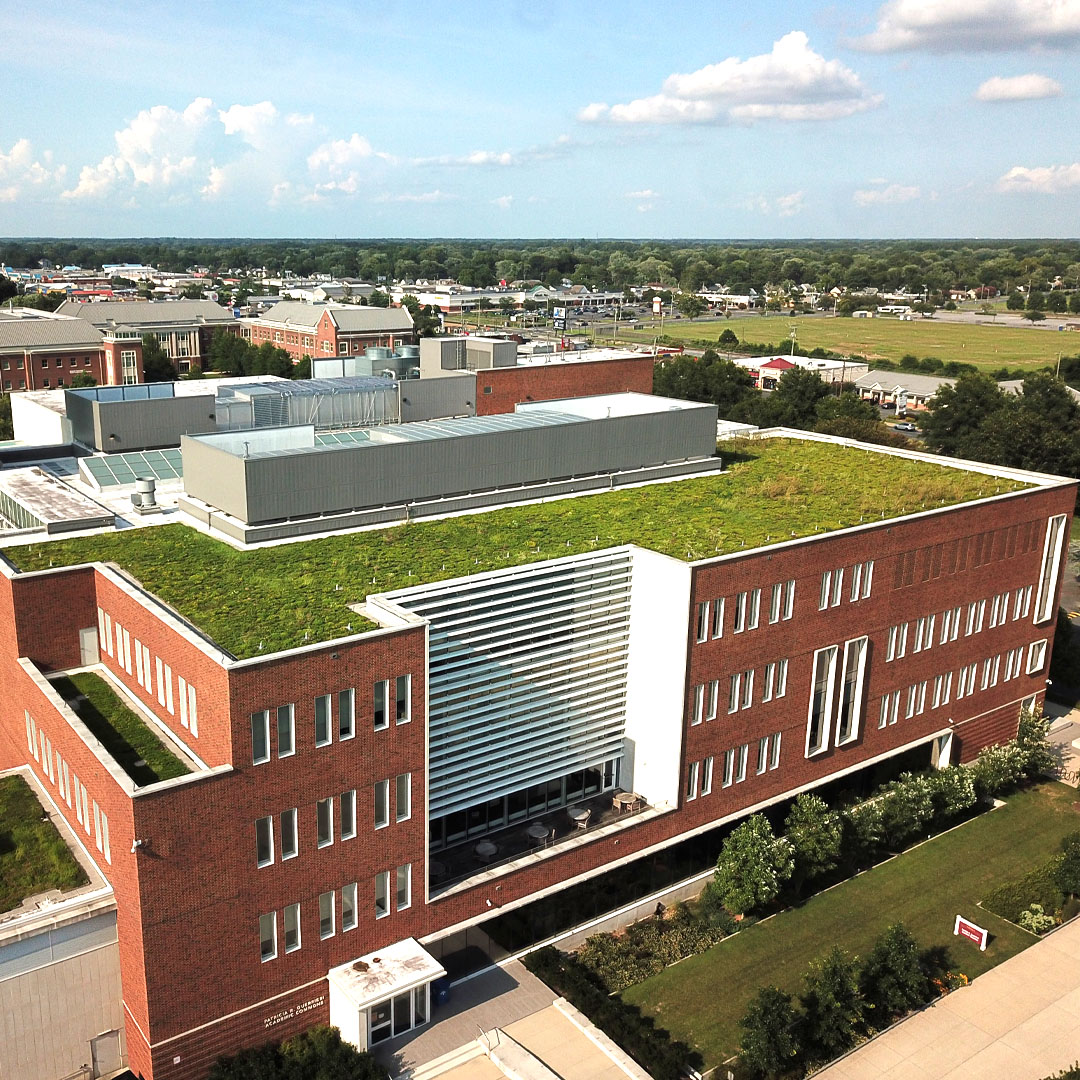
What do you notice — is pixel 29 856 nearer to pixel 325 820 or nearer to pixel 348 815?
pixel 325 820

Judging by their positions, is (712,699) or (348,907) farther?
(712,699)

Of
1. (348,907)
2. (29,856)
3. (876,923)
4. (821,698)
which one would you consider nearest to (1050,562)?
(821,698)

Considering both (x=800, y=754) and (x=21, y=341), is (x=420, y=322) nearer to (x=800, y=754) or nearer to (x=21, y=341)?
(x=21, y=341)

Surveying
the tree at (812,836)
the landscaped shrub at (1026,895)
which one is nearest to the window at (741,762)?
the tree at (812,836)

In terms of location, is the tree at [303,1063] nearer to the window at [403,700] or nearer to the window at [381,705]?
the window at [381,705]

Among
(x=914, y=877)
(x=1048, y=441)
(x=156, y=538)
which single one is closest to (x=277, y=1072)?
(x=156, y=538)

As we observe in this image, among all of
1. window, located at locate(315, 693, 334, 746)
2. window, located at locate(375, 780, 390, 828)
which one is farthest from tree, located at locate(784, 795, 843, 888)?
window, located at locate(315, 693, 334, 746)
